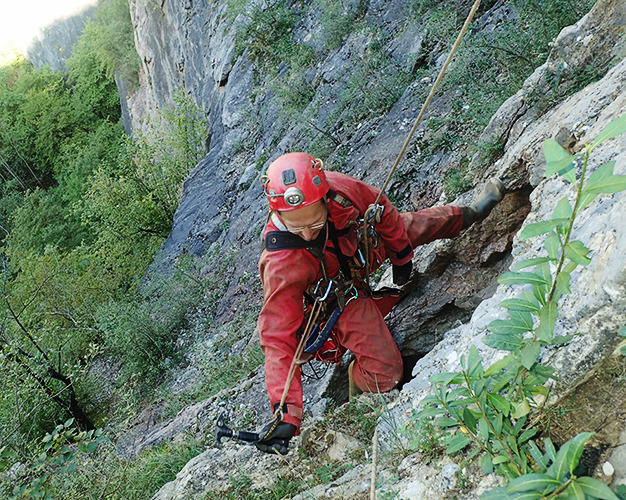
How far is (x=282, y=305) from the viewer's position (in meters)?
3.49

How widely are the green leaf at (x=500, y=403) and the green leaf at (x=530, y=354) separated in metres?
0.19

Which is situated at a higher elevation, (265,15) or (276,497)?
(265,15)

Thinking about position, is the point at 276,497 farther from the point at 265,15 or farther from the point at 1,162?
the point at 1,162

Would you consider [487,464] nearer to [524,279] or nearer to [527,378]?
[527,378]

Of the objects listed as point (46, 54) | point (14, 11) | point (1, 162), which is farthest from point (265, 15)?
point (14, 11)

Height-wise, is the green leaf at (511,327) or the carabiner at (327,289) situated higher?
the green leaf at (511,327)

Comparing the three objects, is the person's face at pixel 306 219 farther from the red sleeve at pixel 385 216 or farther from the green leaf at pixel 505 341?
the green leaf at pixel 505 341

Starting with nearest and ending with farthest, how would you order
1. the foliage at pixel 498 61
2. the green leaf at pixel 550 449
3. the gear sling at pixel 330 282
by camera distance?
1. the green leaf at pixel 550 449
2. the gear sling at pixel 330 282
3. the foliage at pixel 498 61

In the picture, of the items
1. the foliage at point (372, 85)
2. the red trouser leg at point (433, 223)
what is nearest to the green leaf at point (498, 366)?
the red trouser leg at point (433, 223)

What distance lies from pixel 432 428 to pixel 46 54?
133 ft

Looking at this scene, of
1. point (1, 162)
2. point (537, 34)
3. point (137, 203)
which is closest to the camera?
point (537, 34)

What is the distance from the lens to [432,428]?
6.92ft

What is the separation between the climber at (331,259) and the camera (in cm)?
330

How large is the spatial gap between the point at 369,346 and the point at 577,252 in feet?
8.39
